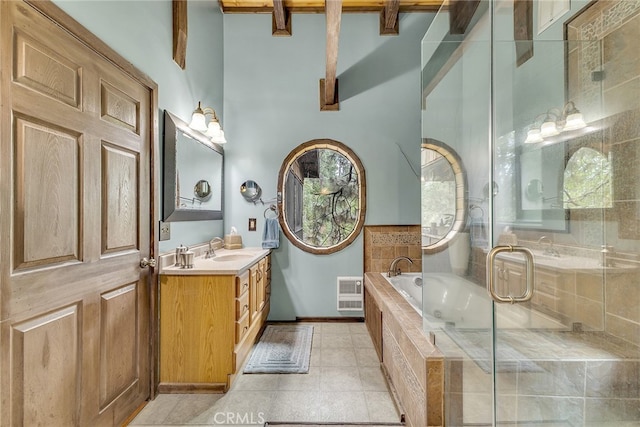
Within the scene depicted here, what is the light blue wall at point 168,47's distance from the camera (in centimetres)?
157

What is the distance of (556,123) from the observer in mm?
1361

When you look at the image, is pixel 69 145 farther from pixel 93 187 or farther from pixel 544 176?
pixel 544 176

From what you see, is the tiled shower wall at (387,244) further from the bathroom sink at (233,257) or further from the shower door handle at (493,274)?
the shower door handle at (493,274)

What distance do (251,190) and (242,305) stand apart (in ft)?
4.91

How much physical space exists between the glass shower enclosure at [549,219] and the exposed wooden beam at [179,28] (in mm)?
2064

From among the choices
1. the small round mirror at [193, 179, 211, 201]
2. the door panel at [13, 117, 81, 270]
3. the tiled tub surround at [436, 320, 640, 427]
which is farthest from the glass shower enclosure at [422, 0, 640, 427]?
the small round mirror at [193, 179, 211, 201]

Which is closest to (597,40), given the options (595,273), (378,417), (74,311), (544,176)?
(544,176)

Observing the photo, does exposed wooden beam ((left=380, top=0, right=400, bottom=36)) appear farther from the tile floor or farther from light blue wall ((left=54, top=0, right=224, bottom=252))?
the tile floor

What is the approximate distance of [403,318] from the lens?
188cm

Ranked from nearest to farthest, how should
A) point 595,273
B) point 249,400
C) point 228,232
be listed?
point 595,273 < point 249,400 < point 228,232

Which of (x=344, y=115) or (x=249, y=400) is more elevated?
(x=344, y=115)

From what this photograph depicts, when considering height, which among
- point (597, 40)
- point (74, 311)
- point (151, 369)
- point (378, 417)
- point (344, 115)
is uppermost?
point (344, 115)

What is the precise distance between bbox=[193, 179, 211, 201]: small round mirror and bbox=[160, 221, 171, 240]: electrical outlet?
53cm

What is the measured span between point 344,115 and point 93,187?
2.62 metres
